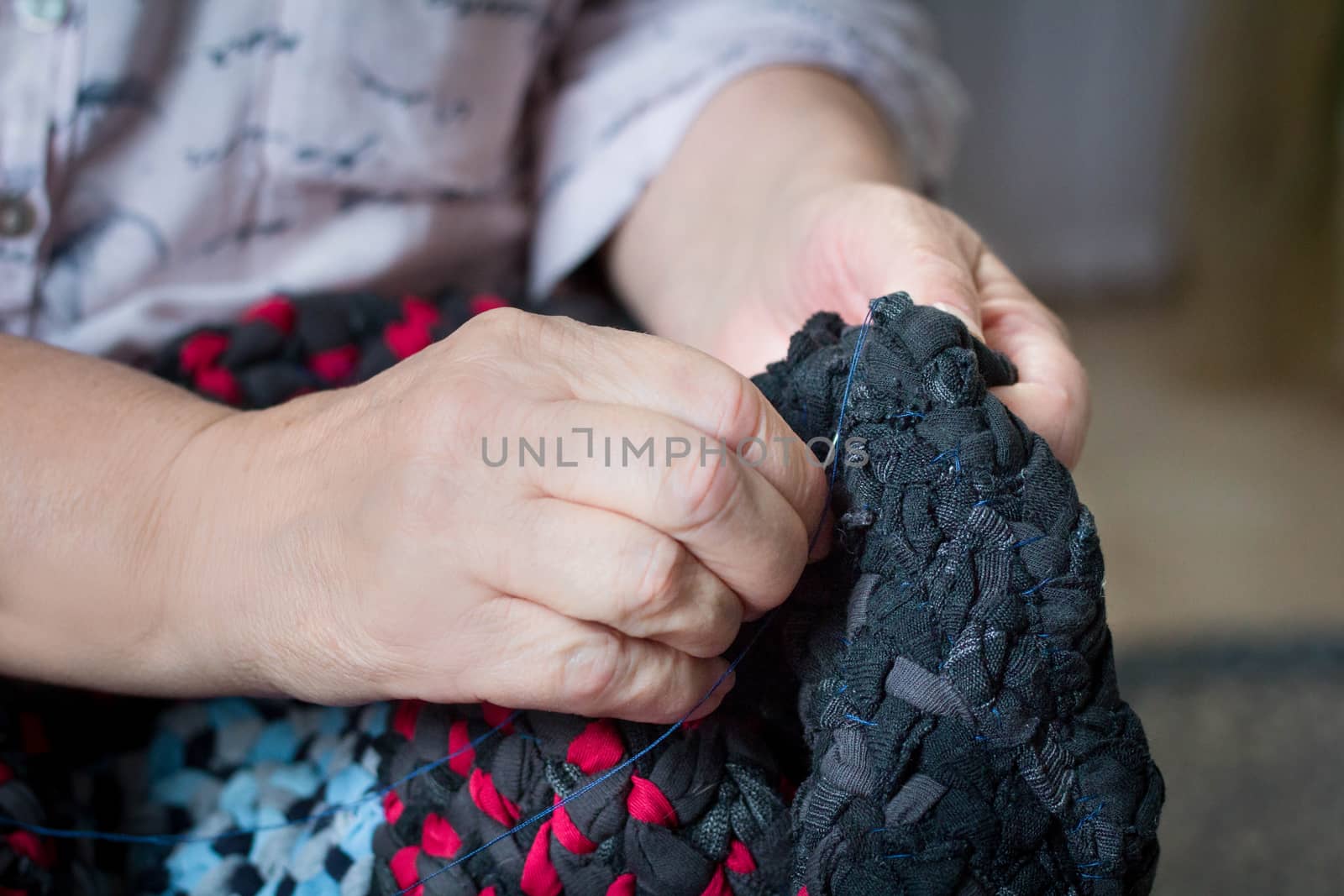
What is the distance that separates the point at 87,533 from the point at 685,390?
0.28 meters

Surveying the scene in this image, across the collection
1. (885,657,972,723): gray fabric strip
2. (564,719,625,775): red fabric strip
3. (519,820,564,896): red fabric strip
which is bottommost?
(519,820,564,896): red fabric strip

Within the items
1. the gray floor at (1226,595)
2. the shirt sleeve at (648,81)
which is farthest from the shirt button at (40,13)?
the gray floor at (1226,595)

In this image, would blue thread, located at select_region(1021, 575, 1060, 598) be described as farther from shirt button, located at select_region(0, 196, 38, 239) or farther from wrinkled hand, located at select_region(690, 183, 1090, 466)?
shirt button, located at select_region(0, 196, 38, 239)

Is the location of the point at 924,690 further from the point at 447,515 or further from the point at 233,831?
the point at 233,831

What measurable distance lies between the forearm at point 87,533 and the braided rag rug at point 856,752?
2.5 inches

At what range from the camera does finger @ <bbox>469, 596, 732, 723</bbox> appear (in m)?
0.38

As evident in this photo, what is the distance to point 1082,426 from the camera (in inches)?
20.6

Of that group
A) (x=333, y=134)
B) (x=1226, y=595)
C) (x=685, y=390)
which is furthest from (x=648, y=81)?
(x=1226, y=595)

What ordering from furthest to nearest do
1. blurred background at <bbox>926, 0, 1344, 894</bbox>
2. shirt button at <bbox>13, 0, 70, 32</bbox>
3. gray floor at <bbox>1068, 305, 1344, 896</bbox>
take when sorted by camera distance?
blurred background at <bbox>926, 0, 1344, 894</bbox>
gray floor at <bbox>1068, 305, 1344, 896</bbox>
shirt button at <bbox>13, 0, 70, 32</bbox>

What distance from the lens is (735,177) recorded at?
72 cm

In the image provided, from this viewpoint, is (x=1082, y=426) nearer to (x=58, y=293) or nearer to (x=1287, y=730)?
(x=58, y=293)

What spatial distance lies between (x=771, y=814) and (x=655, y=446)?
6.6 inches

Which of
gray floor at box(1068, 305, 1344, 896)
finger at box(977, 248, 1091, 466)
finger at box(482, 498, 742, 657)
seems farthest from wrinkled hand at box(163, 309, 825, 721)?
gray floor at box(1068, 305, 1344, 896)

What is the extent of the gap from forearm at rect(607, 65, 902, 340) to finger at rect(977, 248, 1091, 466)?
128mm
